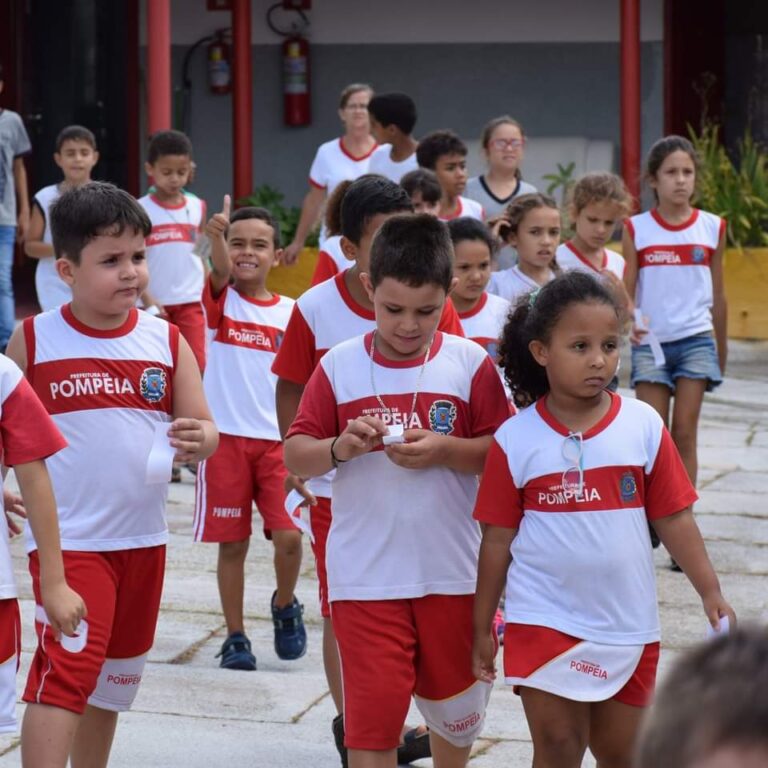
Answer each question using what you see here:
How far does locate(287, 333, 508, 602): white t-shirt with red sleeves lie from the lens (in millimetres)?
3553

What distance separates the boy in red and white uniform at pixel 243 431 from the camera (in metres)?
5.46

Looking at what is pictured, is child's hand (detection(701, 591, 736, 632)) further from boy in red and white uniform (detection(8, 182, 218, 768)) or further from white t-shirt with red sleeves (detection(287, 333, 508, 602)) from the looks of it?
boy in red and white uniform (detection(8, 182, 218, 768))

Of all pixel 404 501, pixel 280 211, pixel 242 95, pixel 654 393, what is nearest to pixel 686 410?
pixel 654 393

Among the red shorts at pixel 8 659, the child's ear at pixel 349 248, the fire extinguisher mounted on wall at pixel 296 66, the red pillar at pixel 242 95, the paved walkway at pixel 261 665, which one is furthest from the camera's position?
the fire extinguisher mounted on wall at pixel 296 66

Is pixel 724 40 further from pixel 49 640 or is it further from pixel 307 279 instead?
pixel 49 640

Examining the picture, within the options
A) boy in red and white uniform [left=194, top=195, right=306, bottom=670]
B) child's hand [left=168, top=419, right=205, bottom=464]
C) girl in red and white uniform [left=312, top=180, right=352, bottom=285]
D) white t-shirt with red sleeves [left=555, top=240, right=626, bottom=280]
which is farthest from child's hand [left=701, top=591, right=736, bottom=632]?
white t-shirt with red sleeves [left=555, top=240, right=626, bottom=280]

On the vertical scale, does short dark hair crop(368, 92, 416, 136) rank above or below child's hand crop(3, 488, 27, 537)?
above

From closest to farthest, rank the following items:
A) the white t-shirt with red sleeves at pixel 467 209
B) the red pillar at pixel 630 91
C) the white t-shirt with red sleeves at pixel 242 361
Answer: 1. the white t-shirt with red sleeves at pixel 242 361
2. the white t-shirt with red sleeves at pixel 467 209
3. the red pillar at pixel 630 91

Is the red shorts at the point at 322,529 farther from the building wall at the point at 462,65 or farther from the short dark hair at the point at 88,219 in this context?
the building wall at the point at 462,65

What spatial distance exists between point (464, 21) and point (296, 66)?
158 cm

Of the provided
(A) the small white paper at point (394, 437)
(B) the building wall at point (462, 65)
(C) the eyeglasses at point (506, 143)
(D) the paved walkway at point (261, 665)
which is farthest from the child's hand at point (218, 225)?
(B) the building wall at point (462, 65)

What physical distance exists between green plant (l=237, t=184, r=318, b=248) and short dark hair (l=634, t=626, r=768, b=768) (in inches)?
464

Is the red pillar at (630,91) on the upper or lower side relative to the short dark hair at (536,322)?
upper

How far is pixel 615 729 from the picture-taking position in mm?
3383
